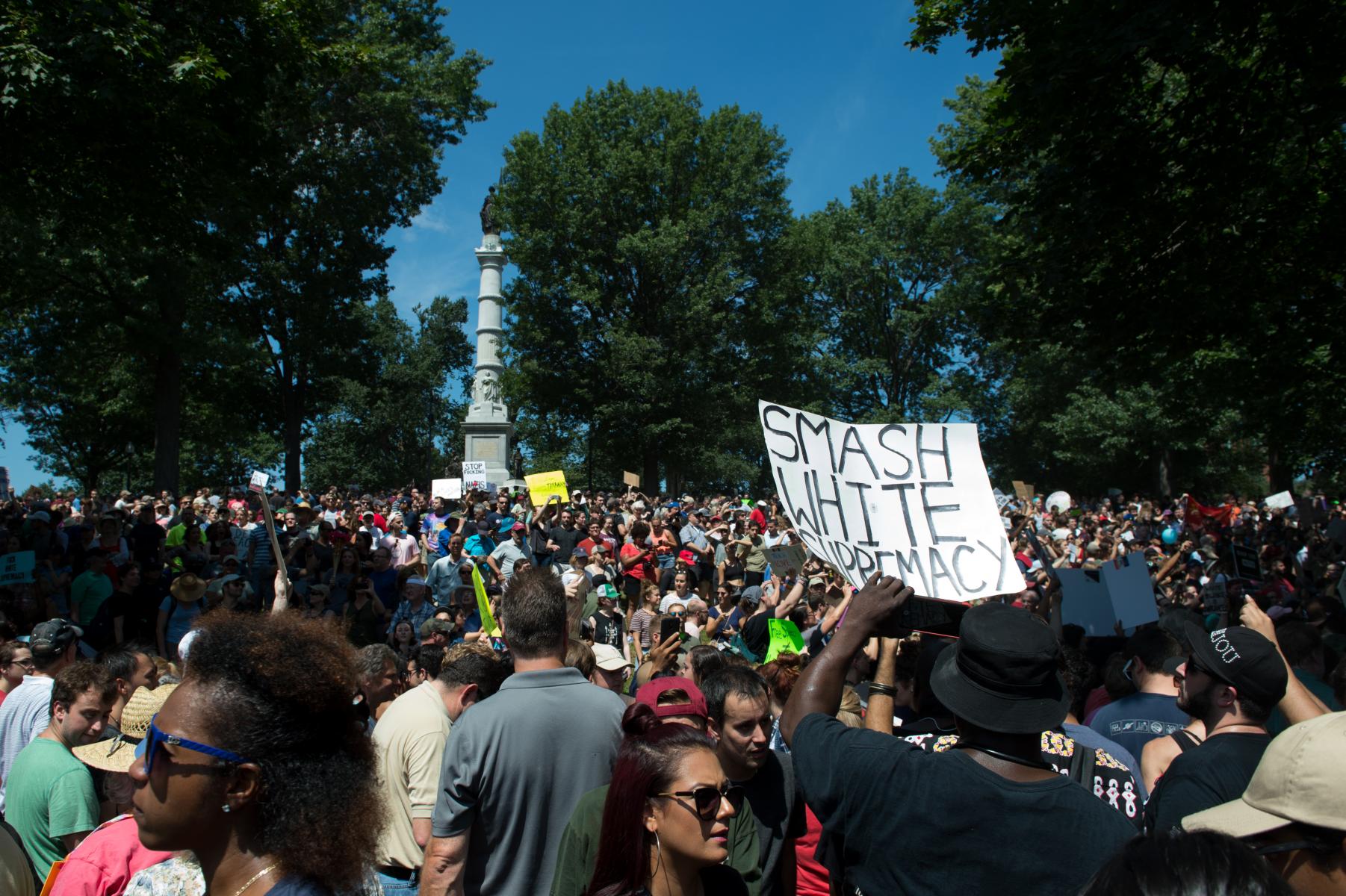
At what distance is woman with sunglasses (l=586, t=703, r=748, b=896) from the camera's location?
2420 millimetres

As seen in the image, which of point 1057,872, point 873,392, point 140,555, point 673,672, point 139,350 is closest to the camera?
point 1057,872

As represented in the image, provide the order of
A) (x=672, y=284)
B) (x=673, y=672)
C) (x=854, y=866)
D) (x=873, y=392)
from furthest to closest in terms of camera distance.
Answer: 1. (x=873, y=392)
2. (x=672, y=284)
3. (x=673, y=672)
4. (x=854, y=866)

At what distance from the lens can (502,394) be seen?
38.5m

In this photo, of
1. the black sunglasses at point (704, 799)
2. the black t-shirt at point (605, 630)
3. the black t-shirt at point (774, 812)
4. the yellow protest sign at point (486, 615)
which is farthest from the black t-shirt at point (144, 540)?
the black sunglasses at point (704, 799)

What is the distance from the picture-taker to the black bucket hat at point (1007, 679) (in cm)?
221

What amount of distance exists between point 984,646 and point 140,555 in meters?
13.3

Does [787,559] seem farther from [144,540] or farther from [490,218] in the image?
[490,218]

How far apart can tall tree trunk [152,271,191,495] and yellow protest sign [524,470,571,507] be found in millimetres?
11151

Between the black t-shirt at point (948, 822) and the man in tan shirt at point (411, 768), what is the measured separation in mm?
2188

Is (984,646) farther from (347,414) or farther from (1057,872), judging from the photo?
(347,414)

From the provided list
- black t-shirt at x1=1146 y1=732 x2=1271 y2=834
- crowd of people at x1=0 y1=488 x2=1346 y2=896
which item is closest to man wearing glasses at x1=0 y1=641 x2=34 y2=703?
crowd of people at x1=0 y1=488 x2=1346 y2=896

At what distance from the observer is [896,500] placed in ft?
13.3

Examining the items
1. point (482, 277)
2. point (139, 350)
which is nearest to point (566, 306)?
point (482, 277)

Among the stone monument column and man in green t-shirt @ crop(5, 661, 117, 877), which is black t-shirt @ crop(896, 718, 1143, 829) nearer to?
man in green t-shirt @ crop(5, 661, 117, 877)
